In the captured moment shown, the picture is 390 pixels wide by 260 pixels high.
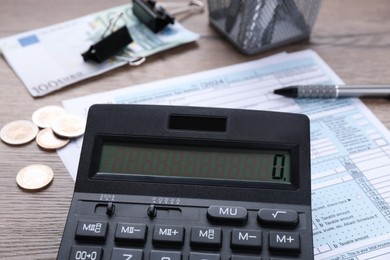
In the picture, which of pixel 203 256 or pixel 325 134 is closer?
pixel 203 256

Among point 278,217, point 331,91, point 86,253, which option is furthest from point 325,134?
point 86,253

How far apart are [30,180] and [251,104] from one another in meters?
0.23

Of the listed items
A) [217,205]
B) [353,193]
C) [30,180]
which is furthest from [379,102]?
[30,180]

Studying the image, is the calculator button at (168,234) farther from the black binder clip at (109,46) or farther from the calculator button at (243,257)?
the black binder clip at (109,46)

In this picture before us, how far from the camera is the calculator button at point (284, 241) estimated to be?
40 cm

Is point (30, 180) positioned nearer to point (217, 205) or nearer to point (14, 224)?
point (14, 224)

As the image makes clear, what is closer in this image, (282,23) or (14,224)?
(14,224)

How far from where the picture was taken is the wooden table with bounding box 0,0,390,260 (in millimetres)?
467

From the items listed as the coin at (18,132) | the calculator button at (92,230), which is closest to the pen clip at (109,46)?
the coin at (18,132)

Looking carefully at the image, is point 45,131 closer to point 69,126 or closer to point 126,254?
point 69,126

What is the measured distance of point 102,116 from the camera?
0.46m

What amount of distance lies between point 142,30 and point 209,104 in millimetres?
149

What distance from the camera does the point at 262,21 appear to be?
61 cm

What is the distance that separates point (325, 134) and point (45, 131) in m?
0.28
